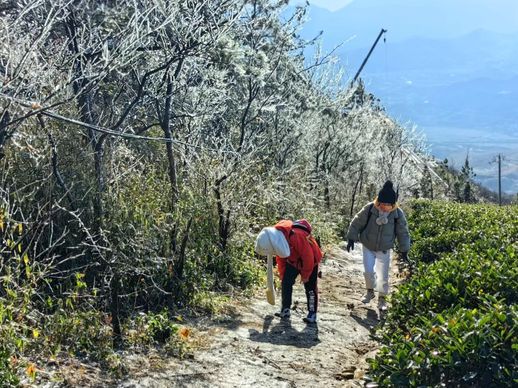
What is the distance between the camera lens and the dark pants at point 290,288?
7.75 m

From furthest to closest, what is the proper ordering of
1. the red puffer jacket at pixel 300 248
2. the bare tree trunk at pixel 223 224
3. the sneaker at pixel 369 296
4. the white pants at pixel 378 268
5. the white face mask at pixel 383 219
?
the bare tree trunk at pixel 223 224
the sneaker at pixel 369 296
the white pants at pixel 378 268
the white face mask at pixel 383 219
the red puffer jacket at pixel 300 248

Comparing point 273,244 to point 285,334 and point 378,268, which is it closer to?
point 285,334

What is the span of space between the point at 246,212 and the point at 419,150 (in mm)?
33830

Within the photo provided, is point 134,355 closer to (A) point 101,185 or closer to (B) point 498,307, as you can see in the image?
(A) point 101,185

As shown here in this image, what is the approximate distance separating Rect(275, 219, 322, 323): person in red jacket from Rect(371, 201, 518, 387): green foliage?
49.5 inches

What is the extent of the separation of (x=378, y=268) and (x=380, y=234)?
57 centimetres

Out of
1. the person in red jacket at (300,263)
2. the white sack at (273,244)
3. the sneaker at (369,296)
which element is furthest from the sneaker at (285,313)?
the sneaker at (369,296)

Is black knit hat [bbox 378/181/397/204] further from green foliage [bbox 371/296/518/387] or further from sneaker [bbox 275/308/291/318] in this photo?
green foliage [bbox 371/296/518/387]

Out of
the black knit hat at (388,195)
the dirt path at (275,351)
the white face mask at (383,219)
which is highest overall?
the black knit hat at (388,195)

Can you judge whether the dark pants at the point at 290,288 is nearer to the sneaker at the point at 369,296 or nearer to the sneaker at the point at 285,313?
the sneaker at the point at 285,313

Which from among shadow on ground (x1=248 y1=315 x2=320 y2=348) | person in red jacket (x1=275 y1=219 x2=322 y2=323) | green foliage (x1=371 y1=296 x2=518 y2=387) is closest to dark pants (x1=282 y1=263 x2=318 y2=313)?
person in red jacket (x1=275 y1=219 x2=322 y2=323)

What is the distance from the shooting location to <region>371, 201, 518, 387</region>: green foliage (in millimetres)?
4160

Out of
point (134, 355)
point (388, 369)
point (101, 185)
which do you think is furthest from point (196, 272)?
point (388, 369)

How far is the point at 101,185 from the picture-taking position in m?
7.08
